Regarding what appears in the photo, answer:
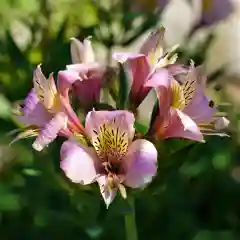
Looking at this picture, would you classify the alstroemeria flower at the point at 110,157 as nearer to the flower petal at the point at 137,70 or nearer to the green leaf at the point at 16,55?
the flower petal at the point at 137,70

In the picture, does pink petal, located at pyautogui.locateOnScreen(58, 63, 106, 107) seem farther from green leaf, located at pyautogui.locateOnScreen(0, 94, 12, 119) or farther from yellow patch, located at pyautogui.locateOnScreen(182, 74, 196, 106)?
green leaf, located at pyautogui.locateOnScreen(0, 94, 12, 119)

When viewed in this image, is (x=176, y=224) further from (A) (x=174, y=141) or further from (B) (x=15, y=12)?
(B) (x=15, y=12)

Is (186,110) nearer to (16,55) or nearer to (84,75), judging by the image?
(84,75)

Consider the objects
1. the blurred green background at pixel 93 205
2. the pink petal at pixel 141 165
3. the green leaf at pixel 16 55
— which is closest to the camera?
the pink petal at pixel 141 165

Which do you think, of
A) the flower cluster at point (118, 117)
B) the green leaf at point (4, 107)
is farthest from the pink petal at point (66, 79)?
the green leaf at point (4, 107)

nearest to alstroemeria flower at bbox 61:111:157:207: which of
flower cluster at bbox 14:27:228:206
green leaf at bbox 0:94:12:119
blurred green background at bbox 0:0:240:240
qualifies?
flower cluster at bbox 14:27:228:206

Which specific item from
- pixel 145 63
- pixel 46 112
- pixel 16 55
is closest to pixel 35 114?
pixel 46 112

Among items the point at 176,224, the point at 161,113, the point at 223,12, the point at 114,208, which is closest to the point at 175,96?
the point at 161,113
